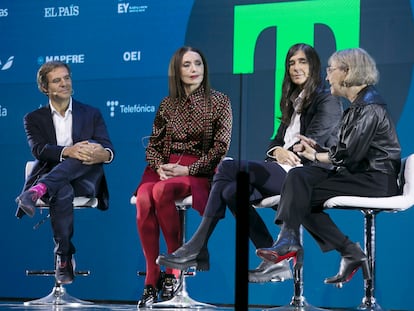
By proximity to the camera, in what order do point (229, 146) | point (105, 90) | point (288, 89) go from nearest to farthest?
point (229, 146) < point (288, 89) < point (105, 90)

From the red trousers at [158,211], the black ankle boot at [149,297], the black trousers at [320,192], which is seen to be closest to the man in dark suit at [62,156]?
the red trousers at [158,211]

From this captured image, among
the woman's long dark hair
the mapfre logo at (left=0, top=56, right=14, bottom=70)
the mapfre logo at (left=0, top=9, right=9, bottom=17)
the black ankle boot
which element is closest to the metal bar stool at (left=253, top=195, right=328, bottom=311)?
the woman's long dark hair

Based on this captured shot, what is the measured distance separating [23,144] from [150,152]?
0.67m

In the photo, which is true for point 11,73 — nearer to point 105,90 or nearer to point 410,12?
point 105,90

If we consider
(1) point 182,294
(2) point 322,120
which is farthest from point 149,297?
(2) point 322,120

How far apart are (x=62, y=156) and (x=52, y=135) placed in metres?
0.25

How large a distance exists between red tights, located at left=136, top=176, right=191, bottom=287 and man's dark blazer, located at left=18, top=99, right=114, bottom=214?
0.59m

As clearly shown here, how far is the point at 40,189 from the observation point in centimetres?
463

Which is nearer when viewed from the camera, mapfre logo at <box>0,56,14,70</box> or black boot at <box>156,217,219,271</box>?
black boot at <box>156,217,219,271</box>

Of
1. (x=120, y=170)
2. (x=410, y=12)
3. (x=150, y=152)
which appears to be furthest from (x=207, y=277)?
(x=410, y=12)

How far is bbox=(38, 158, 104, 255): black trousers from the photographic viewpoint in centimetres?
464

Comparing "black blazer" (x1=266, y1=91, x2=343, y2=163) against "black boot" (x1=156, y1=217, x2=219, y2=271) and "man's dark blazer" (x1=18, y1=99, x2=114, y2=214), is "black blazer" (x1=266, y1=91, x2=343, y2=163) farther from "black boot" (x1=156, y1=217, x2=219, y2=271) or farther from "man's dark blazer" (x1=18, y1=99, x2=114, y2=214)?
"man's dark blazer" (x1=18, y1=99, x2=114, y2=214)

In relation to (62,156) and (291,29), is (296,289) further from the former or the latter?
(62,156)

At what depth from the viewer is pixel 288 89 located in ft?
10.6
